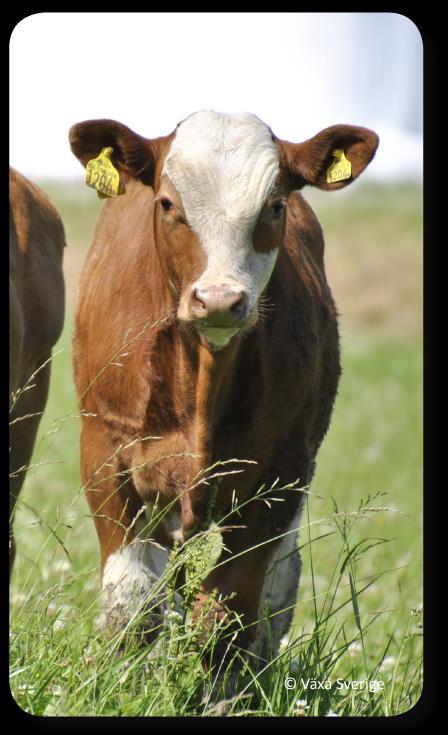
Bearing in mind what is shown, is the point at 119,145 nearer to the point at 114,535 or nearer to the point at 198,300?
the point at 198,300

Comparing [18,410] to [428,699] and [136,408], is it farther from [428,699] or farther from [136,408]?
[428,699]

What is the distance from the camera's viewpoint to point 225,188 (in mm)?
4945

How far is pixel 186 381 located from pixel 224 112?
3.59 feet

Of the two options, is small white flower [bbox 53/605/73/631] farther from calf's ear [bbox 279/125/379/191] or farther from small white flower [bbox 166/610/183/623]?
calf's ear [bbox 279/125/379/191]

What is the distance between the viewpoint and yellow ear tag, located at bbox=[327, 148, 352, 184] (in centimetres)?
521

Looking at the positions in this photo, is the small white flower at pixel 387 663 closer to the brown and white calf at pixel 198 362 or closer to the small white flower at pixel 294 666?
the small white flower at pixel 294 666

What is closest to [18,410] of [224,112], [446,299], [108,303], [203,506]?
[108,303]

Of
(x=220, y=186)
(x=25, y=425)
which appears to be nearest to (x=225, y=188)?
(x=220, y=186)

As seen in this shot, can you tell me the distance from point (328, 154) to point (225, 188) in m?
0.54

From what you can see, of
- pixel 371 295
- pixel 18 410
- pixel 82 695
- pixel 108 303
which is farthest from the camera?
pixel 371 295

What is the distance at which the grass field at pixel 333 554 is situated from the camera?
464 centimetres

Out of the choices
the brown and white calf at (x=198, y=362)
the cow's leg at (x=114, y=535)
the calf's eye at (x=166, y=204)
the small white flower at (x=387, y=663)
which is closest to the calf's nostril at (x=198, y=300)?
the brown and white calf at (x=198, y=362)

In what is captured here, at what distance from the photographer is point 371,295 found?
35.2 feet

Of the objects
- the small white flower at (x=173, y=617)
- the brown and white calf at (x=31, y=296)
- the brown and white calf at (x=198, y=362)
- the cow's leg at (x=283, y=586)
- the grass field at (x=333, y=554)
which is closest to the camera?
the grass field at (x=333, y=554)
